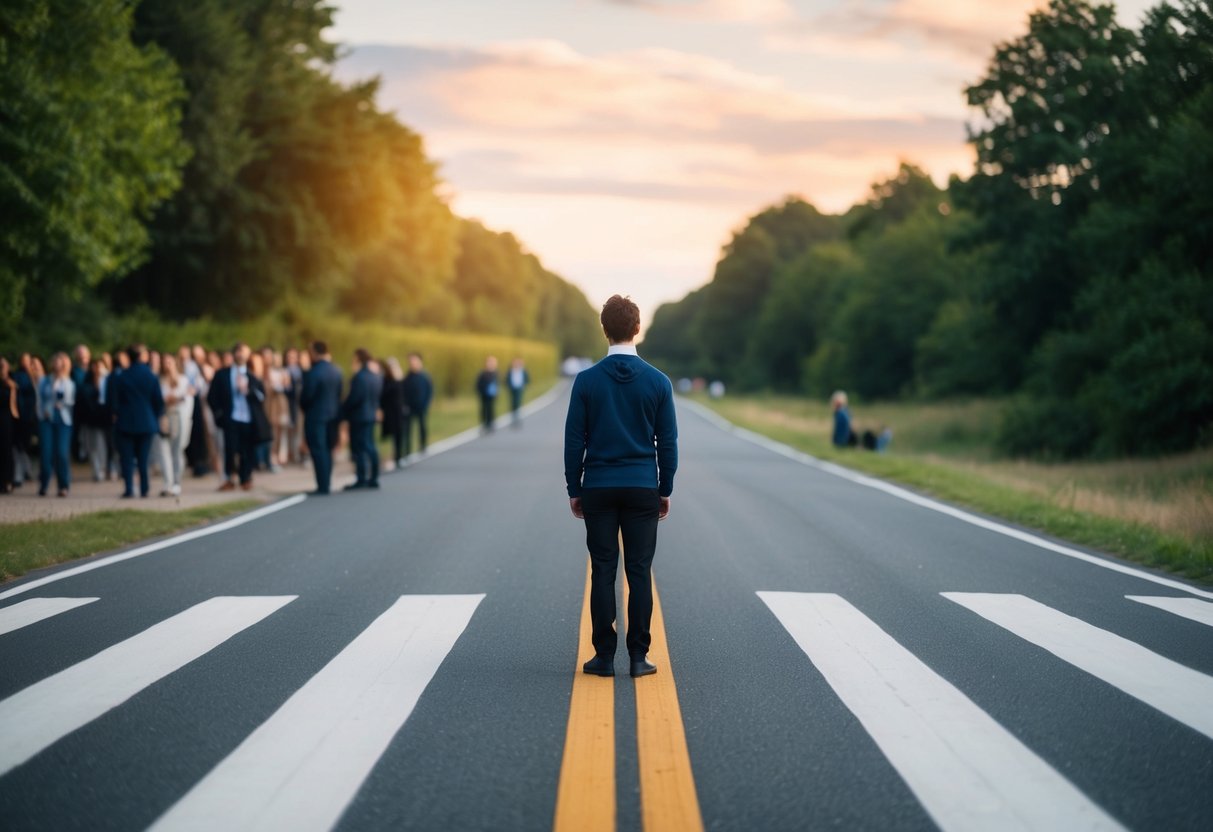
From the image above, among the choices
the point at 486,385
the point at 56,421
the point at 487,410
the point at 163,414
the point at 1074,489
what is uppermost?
the point at 486,385

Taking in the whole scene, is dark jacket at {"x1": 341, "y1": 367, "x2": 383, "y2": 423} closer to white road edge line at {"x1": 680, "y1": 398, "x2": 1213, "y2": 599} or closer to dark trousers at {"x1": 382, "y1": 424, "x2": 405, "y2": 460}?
dark trousers at {"x1": 382, "y1": 424, "x2": 405, "y2": 460}

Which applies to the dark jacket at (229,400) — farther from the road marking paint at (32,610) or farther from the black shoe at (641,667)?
the black shoe at (641,667)

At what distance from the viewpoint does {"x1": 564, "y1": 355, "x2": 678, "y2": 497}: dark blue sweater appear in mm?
6730

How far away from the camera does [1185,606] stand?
9.09 m

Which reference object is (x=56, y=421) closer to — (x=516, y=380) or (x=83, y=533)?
(x=83, y=533)

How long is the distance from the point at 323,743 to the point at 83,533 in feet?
27.9

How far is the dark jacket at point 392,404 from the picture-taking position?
23266 mm

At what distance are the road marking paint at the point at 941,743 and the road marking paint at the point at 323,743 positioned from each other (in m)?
2.22

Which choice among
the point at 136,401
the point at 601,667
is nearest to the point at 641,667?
the point at 601,667

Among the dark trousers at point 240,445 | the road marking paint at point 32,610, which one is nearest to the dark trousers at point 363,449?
the dark trousers at point 240,445

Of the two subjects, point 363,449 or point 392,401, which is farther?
point 392,401

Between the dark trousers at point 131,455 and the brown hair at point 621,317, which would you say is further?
the dark trousers at point 131,455

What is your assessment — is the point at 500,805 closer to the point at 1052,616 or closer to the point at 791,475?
the point at 1052,616

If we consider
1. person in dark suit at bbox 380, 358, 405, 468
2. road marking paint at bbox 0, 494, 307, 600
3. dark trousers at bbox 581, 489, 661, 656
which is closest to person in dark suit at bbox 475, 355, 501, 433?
person in dark suit at bbox 380, 358, 405, 468
